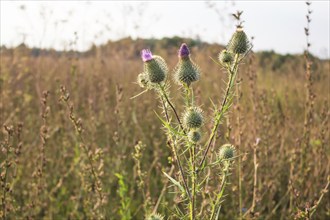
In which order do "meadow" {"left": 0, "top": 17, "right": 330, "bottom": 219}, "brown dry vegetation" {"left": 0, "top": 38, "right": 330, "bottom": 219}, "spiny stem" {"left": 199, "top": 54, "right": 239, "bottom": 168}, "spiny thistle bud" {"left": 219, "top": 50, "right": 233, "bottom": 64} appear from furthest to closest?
1. "brown dry vegetation" {"left": 0, "top": 38, "right": 330, "bottom": 219}
2. "meadow" {"left": 0, "top": 17, "right": 330, "bottom": 219}
3. "spiny thistle bud" {"left": 219, "top": 50, "right": 233, "bottom": 64}
4. "spiny stem" {"left": 199, "top": 54, "right": 239, "bottom": 168}

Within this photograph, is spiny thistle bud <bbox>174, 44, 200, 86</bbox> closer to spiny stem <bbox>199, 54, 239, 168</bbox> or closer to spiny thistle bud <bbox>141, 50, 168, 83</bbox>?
spiny thistle bud <bbox>141, 50, 168, 83</bbox>

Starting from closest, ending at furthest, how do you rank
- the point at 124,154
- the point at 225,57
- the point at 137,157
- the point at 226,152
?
the point at 225,57 → the point at 226,152 → the point at 137,157 → the point at 124,154

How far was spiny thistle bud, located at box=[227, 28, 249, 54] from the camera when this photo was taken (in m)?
1.57

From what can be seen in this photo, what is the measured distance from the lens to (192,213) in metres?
1.48

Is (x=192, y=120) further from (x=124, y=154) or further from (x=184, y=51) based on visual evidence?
(x=124, y=154)

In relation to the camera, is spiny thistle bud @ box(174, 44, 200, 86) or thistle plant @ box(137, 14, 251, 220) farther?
spiny thistle bud @ box(174, 44, 200, 86)

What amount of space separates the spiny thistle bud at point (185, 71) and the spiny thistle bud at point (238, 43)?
16 centimetres

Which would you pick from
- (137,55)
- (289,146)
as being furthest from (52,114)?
(137,55)


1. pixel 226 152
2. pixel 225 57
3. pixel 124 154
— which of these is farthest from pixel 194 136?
pixel 124 154

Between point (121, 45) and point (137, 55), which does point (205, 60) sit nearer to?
point (121, 45)

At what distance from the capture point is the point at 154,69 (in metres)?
1.61

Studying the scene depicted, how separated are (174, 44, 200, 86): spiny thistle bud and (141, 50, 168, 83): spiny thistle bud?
2.2 inches

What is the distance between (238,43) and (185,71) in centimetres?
22

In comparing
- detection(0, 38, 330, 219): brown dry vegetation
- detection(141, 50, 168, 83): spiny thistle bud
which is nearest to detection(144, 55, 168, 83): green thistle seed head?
detection(141, 50, 168, 83): spiny thistle bud
